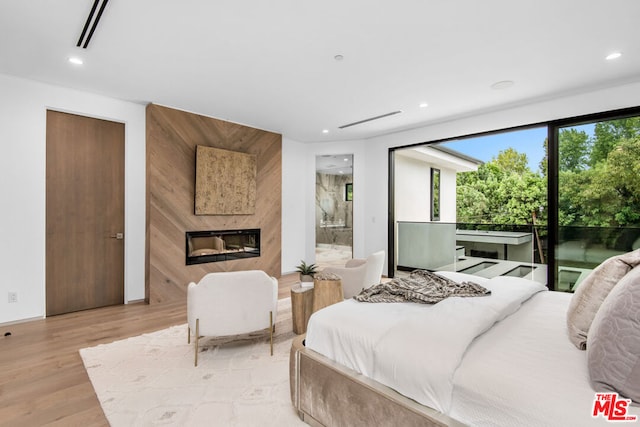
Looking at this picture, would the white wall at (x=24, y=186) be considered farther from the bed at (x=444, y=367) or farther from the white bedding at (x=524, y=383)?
the white bedding at (x=524, y=383)

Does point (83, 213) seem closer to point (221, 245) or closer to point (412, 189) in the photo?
point (221, 245)

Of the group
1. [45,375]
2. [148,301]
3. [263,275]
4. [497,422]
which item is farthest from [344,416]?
[148,301]

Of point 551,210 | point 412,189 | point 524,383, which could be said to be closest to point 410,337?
point 524,383

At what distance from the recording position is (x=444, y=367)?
128cm

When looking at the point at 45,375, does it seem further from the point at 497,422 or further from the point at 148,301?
the point at 497,422

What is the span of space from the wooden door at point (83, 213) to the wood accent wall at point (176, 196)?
Answer: 16.4 inches

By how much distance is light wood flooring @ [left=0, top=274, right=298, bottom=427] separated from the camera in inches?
76.3

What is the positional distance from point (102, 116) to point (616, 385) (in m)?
5.26

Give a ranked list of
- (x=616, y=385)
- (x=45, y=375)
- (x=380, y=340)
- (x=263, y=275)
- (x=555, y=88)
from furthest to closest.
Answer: (x=555, y=88)
(x=263, y=275)
(x=45, y=375)
(x=380, y=340)
(x=616, y=385)

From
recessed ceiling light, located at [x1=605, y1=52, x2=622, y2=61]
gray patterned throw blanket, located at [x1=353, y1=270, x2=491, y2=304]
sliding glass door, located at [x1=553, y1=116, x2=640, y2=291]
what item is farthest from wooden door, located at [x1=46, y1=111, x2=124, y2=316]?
sliding glass door, located at [x1=553, y1=116, x2=640, y2=291]

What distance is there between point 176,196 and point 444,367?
13.8 ft

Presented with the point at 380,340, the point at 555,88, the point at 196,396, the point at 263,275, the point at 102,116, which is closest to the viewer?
the point at 380,340

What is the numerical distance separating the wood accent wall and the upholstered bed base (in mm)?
3142

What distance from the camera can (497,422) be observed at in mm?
1119
